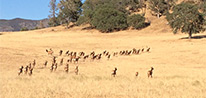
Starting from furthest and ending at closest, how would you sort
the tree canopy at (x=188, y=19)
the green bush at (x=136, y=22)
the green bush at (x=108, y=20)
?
1. the green bush at (x=108, y=20)
2. the green bush at (x=136, y=22)
3. the tree canopy at (x=188, y=19)

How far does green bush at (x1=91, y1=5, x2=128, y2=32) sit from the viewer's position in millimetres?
95431

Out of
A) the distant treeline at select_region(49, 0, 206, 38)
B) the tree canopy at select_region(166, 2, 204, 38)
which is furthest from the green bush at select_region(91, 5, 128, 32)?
the tree canopy at select_region(166, 2, 204, 38)

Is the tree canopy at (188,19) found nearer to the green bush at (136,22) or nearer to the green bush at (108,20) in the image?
the green bush at (136,22)

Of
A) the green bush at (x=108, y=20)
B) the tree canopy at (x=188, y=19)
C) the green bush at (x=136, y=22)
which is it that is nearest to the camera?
the tree canopy at (x=188, y=19)

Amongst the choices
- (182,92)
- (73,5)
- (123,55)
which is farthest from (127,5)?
(182,92)

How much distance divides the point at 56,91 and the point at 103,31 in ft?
281

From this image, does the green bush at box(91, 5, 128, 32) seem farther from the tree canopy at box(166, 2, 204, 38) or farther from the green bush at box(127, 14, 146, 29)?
the tree canopy at box(166, 2, 204, 38)

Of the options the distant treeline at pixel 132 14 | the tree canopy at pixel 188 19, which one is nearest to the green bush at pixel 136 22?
A: the distant treeline at pixel 132 14

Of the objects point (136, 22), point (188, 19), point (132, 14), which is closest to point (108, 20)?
point (136, 22)

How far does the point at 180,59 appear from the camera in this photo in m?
37.4

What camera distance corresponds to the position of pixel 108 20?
96.9m

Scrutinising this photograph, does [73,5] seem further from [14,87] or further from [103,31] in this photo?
[14,87]

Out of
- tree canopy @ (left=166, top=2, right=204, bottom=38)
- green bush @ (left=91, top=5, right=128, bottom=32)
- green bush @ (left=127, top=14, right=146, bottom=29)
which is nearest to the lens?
tree canopy @ (left=166, top=2, right=204, bottom=38)

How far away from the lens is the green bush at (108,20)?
9543 cm
